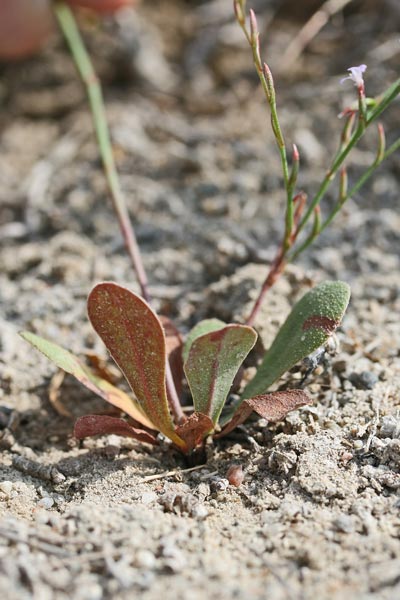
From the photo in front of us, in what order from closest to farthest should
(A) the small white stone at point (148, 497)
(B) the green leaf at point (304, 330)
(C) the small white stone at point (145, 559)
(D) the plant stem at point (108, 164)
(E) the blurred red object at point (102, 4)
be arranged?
(C) the small white stone at point (145, 559) < (A) the small white stone at point (148, 497) < (B) the green leaf at point (304, 330) < (D) the plant stem at point (108, 164) < (E) the blurred red object at point (102, 4)

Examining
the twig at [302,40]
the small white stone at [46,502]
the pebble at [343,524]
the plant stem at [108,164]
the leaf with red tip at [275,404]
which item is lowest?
the small white stone at [46,502]

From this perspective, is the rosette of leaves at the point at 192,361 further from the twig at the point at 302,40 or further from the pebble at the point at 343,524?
the twig at the point at 302,40

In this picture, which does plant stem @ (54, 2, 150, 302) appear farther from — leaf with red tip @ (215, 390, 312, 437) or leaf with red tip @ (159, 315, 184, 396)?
leaf with red tip @ (215, 390, 312, 437)

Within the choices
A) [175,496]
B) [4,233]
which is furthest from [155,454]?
[4,233]

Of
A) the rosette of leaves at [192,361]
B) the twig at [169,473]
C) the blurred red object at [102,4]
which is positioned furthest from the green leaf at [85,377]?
the blurred red object at [102,4]

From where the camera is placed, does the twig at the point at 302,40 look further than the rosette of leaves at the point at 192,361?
Yes

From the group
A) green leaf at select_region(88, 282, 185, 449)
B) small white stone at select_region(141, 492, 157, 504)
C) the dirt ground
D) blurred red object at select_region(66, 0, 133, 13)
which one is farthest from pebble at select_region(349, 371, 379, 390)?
blurred red object at select_region(66, 0, 133, 13)

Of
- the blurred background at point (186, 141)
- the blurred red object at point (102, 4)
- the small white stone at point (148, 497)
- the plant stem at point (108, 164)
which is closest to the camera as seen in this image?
the small white stone at point (148, 497)
